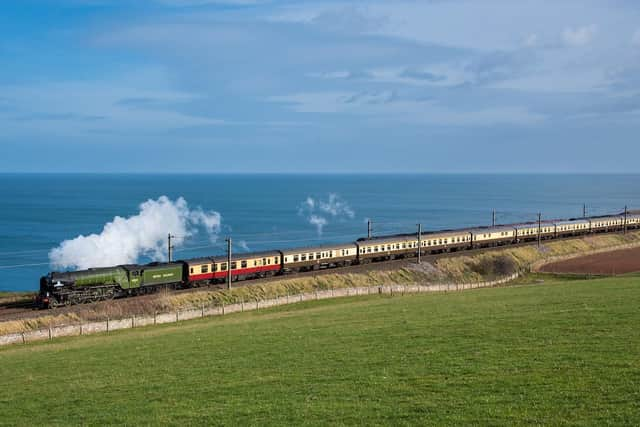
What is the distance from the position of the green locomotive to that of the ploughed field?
44208 millimetres

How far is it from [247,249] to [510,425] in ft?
353

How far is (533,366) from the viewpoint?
1836cm

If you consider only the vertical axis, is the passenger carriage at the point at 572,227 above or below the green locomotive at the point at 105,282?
→ above

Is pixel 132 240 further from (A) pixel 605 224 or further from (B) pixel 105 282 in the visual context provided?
(A) pixel 605 224

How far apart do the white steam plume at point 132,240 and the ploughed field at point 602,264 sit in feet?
166

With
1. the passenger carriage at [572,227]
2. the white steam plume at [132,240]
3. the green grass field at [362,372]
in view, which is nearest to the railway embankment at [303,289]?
the green grass field at [362,372]

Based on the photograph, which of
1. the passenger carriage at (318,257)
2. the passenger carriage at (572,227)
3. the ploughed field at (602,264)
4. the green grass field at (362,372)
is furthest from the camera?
the passenger carriage at (572,227)

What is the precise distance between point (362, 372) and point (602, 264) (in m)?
61.2

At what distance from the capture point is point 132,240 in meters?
117

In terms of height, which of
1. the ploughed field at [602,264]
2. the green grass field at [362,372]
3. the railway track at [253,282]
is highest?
the green grass field at [362,372]

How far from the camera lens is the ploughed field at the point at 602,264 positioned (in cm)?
6606

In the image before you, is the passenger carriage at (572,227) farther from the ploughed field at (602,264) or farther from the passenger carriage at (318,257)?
the passenger carriage at (318,257)

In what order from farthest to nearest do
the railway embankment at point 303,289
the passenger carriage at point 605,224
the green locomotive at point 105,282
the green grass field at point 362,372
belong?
the passenger carriage at point 605,224
the green locomotive at point 105,282
the railway embankment at point 303,289
the green grass field at point 362,372

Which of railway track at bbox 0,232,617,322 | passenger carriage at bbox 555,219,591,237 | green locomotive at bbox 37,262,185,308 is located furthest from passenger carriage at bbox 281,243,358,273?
passenger carriage at bbox 555,219,591,237
